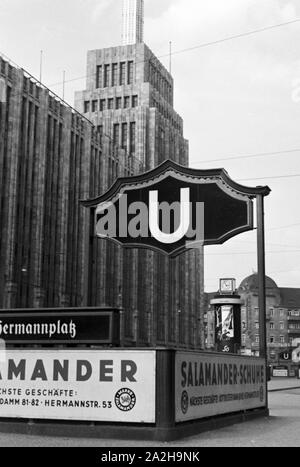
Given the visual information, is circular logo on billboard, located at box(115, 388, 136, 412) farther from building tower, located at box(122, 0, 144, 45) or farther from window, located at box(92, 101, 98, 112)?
building tower, located at box(122, 0, 144, 45)

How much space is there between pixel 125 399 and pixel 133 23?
16497 cm

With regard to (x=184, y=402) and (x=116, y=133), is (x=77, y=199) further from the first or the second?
(x=184, y=402)

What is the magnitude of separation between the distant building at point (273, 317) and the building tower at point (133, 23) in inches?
2831

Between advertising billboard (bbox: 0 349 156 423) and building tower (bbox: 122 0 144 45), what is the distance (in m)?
160

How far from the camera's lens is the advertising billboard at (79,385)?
40.5ft

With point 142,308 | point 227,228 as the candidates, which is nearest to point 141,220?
point 227,228

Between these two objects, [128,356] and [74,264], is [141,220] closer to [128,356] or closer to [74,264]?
[128,356]

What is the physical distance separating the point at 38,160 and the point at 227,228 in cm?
5472

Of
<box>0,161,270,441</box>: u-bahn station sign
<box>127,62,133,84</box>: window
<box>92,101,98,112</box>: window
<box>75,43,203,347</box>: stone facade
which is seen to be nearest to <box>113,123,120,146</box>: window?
<box>75,43,203,347</box>: stone facade

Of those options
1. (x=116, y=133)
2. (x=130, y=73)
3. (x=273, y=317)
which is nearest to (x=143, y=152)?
(x=116, y=133)

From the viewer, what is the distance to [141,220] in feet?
66.1

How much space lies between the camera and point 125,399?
12.4 m

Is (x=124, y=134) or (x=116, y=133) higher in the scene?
(x=116, y=133)

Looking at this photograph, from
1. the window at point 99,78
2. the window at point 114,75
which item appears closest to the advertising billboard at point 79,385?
the window at point 114,75
